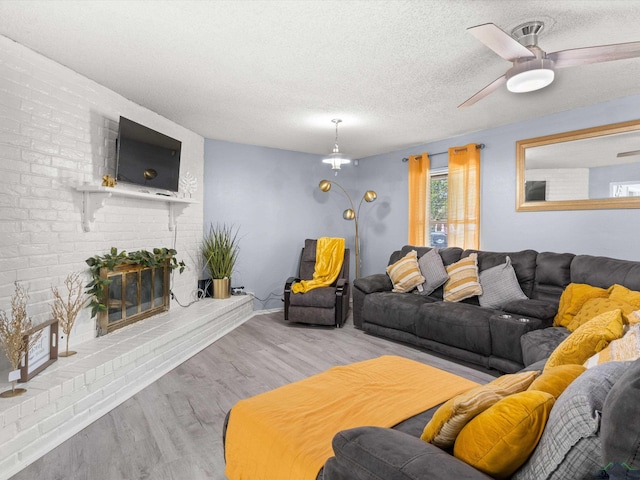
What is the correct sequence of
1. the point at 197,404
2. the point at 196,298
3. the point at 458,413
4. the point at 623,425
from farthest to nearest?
Result: the point at 196,298
the point at 197,404
the point at 458,413
the point at 623,425

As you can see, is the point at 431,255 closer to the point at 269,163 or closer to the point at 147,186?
the point at 269,163

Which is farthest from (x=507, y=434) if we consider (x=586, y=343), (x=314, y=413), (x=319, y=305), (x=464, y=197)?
(x=464, y=197)

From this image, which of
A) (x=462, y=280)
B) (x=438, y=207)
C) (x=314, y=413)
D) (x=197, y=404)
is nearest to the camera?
(x=314, y=413)

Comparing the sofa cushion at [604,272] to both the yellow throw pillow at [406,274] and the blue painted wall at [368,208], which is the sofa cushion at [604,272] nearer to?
the blue painted wall at [368,208]

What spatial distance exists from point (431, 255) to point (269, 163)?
272 centimetres

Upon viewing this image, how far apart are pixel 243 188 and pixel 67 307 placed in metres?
2.97

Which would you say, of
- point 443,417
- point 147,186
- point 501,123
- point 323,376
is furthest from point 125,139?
point 501,123

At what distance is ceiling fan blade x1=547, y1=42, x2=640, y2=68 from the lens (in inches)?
70.6

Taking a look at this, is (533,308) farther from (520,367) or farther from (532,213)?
(532,213)

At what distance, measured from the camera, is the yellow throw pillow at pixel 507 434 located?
3.12ft

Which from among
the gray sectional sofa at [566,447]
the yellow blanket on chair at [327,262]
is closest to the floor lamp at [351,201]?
the yellow blanket on chair at [327,262]

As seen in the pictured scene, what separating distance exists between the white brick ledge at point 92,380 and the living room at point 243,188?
38 cm

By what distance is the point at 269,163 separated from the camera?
5.47 metres

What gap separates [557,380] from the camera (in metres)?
1.16
